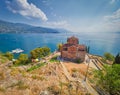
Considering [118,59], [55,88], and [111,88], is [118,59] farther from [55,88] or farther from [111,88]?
[55,88]

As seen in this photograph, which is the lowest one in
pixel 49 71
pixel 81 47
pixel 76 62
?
pixel 76 62

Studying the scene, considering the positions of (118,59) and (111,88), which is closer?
(111,88)

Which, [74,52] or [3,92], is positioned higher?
[3,92]

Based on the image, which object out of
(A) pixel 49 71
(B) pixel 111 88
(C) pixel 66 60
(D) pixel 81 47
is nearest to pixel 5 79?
(A) pixel 49 71

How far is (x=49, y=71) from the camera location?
2956 centimetres

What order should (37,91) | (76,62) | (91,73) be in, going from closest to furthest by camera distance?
(37,91) → (91,73) → (76,62)

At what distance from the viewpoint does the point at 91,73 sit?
34.4 meters

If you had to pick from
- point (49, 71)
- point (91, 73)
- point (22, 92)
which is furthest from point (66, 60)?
point (22, 92)

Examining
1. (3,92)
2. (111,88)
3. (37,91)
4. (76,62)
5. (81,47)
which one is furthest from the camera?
(81,47)

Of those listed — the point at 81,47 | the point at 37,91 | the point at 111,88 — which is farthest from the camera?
the point at 81,47

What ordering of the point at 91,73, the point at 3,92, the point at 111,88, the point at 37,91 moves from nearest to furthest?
the point at 3,92, the point at 37,91, the point at 111,88, the point at 91,73

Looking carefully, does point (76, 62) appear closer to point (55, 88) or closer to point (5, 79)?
point (55, 88)

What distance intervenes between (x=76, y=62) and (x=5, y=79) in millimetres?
33547

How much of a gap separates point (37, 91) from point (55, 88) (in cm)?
302
